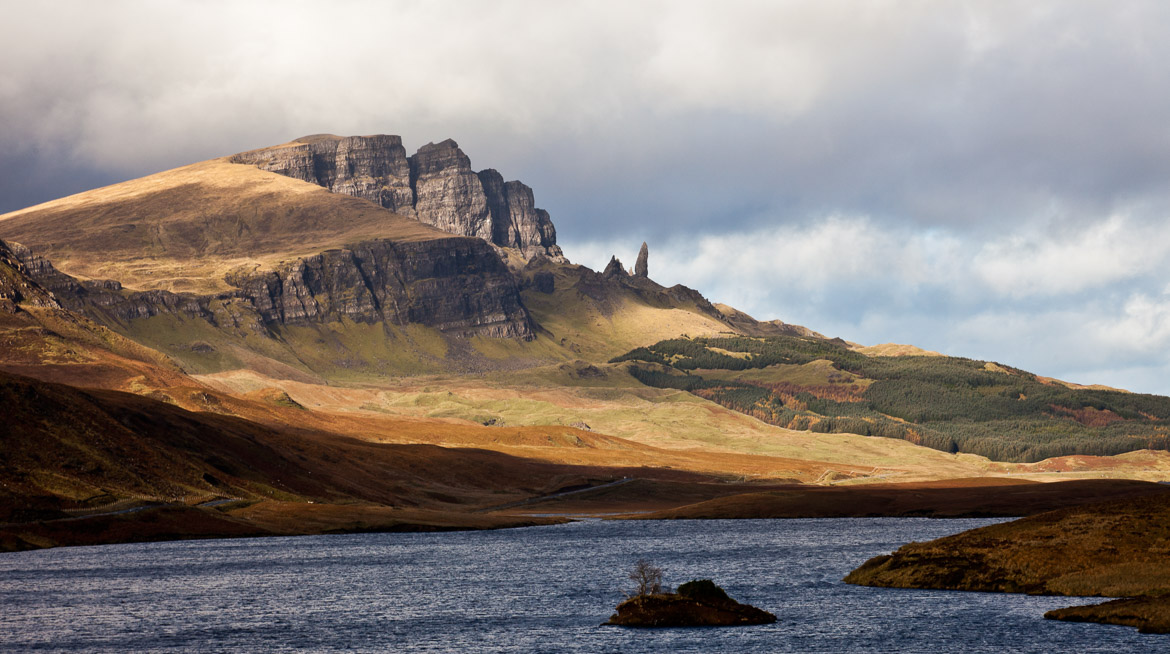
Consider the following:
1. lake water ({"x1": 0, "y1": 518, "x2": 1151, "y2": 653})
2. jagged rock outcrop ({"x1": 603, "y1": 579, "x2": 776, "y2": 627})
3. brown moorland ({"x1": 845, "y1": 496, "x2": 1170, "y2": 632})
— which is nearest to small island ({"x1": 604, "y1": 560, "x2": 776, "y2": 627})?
jagged rock outcrop ({"x1": 603, "y1": 579, "x2": 776, "y2": 627})

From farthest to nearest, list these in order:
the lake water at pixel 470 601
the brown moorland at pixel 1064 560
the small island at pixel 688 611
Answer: the brown moorland at pixel 1064 560 → the small island at pixel 688 611 → the lake water at pixel 470 601

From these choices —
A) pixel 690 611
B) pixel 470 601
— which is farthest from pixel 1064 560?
pixel 470 601

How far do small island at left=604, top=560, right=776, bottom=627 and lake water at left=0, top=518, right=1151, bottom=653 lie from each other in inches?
63.7

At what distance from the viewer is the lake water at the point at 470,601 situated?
232ft

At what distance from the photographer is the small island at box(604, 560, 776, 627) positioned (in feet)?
250

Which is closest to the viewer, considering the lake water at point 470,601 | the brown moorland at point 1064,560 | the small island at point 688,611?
the lake water at point 470,601

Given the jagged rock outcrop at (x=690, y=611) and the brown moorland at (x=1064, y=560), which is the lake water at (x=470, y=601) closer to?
the jagged rock outcrop at (x=690, y=611)

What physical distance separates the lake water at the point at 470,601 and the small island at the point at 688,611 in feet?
5.31

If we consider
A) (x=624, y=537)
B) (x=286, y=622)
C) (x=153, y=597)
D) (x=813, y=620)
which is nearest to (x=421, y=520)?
(x=624, y=537)

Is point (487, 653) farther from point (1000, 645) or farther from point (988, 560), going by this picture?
point (988, 560)

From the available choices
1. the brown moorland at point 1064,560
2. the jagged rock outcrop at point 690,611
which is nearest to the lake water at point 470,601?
the jagged rock outcrop at point 690,611

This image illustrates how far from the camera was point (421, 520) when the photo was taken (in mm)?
180750

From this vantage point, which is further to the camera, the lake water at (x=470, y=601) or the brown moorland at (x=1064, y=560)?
the brown moorland at (x=1064, y=560)

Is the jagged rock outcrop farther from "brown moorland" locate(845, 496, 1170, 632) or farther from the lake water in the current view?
"brown moorland" locate(845, 496, 1170, 632)
